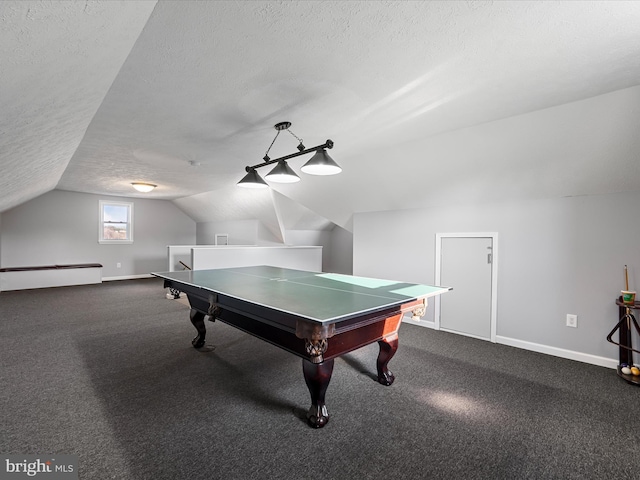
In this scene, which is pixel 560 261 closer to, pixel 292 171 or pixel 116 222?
pixel 292 171

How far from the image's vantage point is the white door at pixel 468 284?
11.8 feet

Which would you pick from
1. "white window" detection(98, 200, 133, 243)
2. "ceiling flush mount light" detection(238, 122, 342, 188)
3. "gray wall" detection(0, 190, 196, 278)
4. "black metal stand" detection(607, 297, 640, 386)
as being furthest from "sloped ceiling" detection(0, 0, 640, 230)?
"white window" detection(98, 200, 133, 243)

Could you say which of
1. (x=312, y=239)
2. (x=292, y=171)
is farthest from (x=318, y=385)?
(x=312, y=239)

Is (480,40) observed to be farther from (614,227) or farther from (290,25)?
(614,227)

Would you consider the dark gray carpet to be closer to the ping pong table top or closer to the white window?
the ping pong table top

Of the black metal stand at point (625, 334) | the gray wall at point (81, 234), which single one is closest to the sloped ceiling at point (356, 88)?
the black metal stand at point (625, 334)

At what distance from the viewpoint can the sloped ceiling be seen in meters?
1.38

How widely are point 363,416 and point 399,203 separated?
2.98 metres

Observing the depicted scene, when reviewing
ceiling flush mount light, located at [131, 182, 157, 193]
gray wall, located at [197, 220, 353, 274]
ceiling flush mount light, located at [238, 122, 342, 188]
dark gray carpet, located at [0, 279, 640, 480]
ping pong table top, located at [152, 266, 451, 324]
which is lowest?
dark gray carpet, located at [0, 279, 640, 480]

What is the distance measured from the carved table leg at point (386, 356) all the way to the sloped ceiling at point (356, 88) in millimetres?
1877

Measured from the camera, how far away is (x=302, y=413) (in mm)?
2070

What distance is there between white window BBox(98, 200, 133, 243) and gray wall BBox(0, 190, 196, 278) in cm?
11

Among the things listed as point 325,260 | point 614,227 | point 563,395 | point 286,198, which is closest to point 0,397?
point 563,395

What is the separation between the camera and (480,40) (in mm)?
1597
